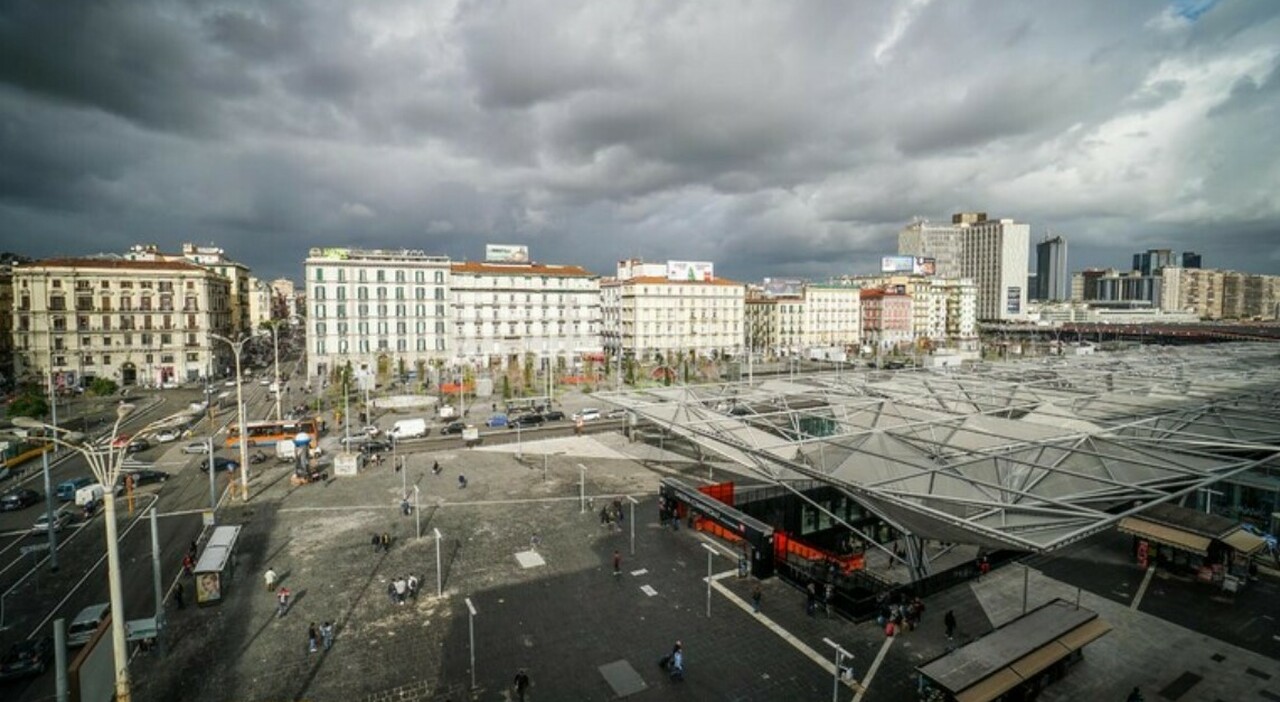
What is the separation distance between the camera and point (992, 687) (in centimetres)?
1944

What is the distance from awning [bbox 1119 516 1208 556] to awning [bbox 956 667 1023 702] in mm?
15083

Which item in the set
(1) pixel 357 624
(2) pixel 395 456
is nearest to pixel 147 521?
(2) pixel 395 456

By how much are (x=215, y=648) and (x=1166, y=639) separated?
38536 mm

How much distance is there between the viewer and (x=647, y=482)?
46375 mm

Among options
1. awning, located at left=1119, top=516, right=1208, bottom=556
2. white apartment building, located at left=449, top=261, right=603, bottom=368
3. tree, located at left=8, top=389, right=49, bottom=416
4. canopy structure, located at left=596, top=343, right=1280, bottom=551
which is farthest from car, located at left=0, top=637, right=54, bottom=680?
white apartment building, located at left=449, top=261, right=603, bottom=368

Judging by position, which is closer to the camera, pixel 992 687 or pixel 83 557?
pixel 992 687

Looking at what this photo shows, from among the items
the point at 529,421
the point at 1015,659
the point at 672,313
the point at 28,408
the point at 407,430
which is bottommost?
the point at 1015,659

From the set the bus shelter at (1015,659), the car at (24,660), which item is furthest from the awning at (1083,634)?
the car at (24,660)

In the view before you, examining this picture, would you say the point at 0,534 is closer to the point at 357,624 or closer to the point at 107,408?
the point at 357,624

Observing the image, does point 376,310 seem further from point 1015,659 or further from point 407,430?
point 1015,659

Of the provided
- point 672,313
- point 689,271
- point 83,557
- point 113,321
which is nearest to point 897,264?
point 689,271

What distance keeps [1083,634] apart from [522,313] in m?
95.9

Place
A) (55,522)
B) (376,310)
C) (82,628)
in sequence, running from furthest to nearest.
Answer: (376,310)
(55,522)
(82,628)

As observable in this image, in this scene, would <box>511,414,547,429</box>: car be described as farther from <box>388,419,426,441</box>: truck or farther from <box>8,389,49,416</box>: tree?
<box>8,389,49,416</box>: tree
